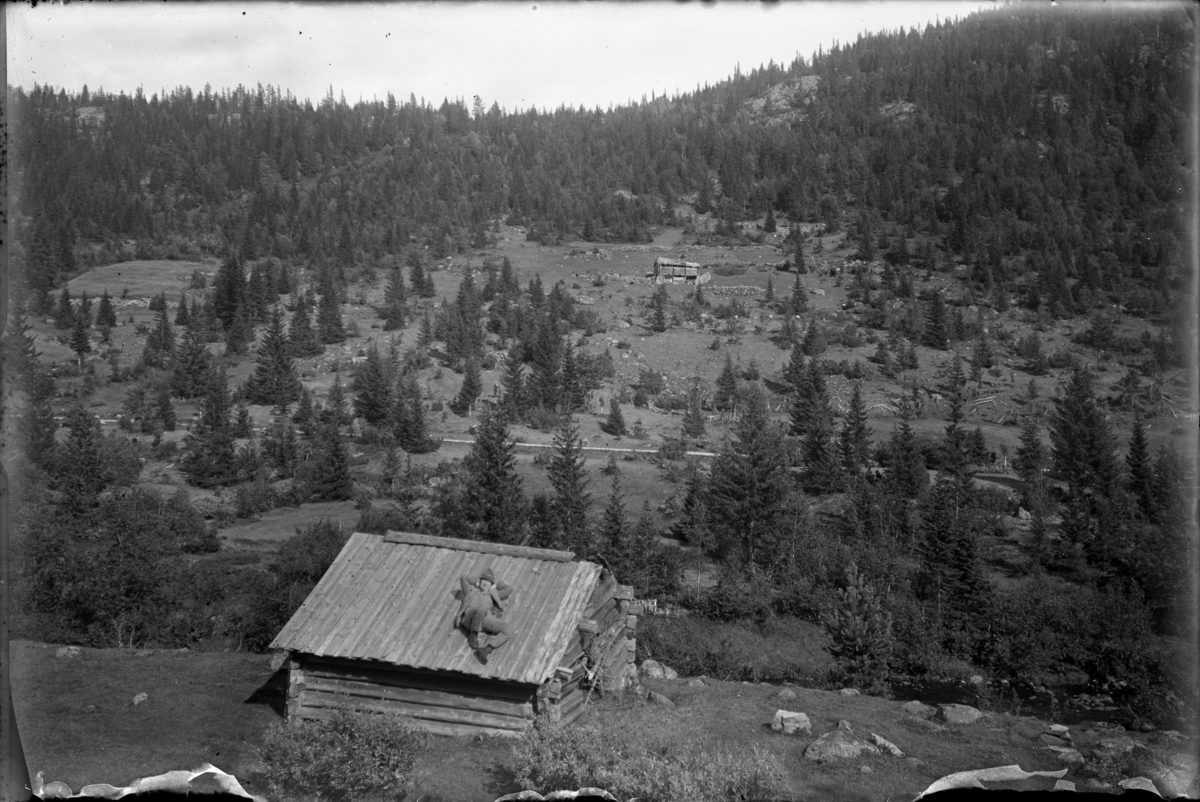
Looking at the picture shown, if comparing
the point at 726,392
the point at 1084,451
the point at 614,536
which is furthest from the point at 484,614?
the point at 726,392

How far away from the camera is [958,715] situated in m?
17.6

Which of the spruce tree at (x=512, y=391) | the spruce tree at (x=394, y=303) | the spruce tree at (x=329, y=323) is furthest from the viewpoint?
the spruce tree at (x=394, y=303)

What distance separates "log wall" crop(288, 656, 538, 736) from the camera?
13805 mm


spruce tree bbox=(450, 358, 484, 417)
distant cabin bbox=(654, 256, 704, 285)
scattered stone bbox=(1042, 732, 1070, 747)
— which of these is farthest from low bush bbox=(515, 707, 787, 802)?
distant cabin bbox=(654, 256, 704, 285)

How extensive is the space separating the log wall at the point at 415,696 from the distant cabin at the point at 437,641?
16mm

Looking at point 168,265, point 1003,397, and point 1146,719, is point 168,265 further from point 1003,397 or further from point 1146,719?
point 1146,719

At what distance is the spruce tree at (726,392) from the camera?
207 ft

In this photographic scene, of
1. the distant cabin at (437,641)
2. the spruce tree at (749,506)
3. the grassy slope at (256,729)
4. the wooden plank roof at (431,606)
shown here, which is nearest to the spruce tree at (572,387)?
the spruce tree at (749,506)

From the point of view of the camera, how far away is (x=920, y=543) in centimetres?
3519

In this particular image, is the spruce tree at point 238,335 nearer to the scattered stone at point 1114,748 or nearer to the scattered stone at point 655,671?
the scattered stone at point 655,671

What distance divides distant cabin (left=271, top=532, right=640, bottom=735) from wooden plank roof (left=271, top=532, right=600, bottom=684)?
0.7 inches

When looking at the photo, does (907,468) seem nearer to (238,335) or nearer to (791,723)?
(791,723)

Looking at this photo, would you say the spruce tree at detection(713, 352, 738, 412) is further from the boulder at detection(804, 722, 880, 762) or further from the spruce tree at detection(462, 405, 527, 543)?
the boulder at detection(804, 722, 880, 762)

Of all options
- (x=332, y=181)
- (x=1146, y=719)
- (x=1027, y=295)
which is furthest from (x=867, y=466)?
(x=332, y=181)
